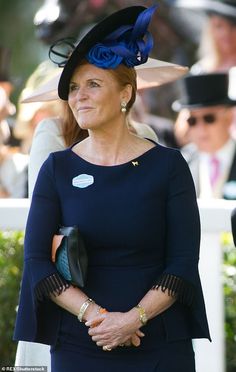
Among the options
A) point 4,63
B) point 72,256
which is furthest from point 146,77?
point 4,63

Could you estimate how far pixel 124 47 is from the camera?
4176 millimetres

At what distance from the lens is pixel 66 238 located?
4.04 m

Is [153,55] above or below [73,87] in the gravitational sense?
below

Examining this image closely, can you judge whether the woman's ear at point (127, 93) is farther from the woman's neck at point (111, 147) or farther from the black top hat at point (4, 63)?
the black top hat at point (4, 63)

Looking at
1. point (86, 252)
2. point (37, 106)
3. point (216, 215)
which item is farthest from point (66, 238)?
point (37, 106)

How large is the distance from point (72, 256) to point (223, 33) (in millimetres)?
7724

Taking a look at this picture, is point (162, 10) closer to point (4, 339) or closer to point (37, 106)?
point (37, 106)

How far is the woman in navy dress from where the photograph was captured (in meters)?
4.06

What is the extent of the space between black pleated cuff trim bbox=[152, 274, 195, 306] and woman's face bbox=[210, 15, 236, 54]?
7.23m

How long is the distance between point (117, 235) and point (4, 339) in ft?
6.98

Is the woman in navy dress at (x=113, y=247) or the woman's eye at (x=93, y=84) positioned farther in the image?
the woman's eye at (x=93, y=84)

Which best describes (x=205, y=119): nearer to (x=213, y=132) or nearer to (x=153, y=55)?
(x=213, y=132)

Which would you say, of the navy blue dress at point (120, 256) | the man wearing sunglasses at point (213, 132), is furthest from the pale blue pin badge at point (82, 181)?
the man wearing sunglasses at point (213, 132)

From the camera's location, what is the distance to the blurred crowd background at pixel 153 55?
9164 mm
